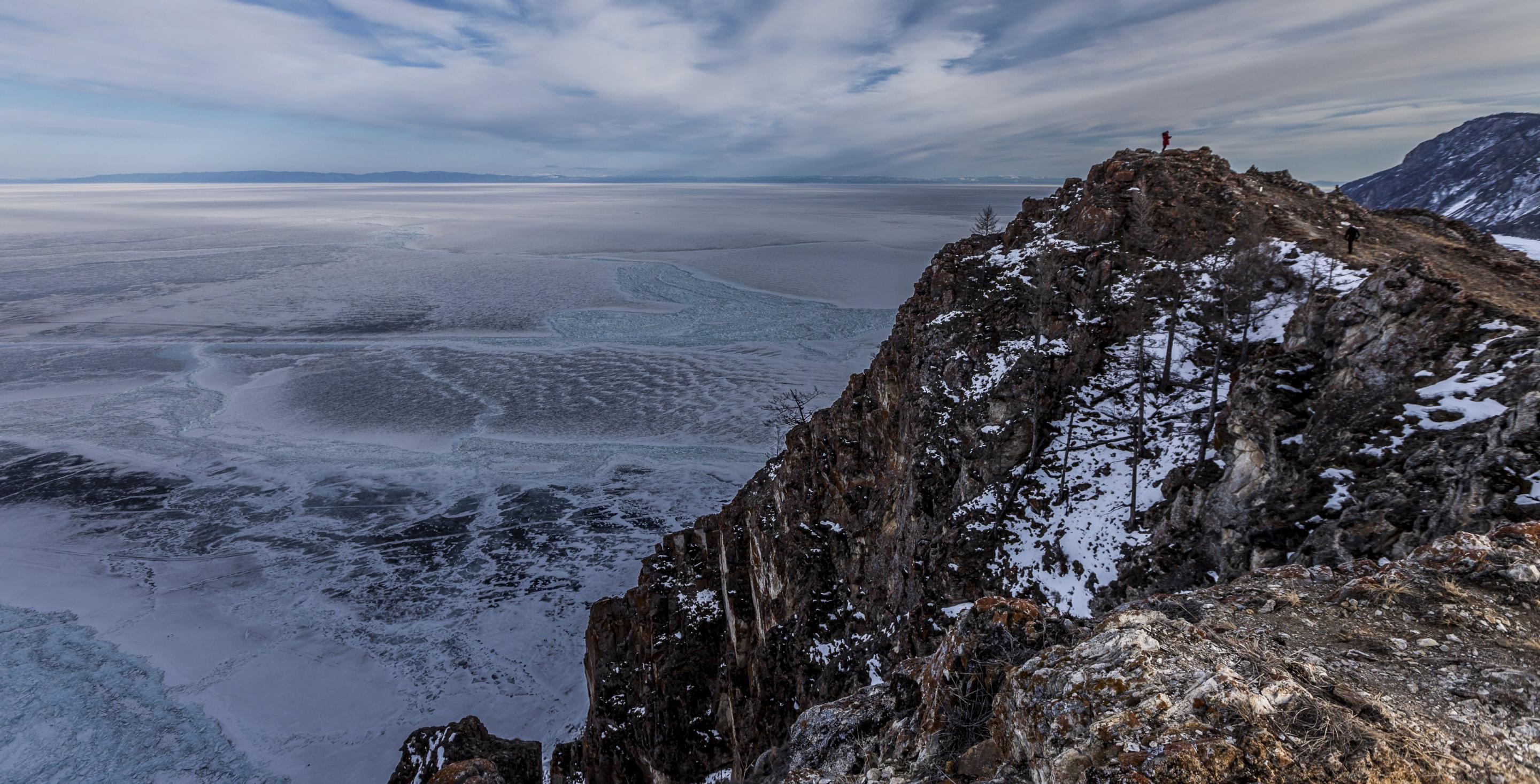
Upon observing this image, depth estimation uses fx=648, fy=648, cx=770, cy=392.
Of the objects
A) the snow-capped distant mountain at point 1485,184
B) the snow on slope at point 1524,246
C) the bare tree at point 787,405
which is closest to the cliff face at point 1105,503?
the snow on slope at point 1524,246

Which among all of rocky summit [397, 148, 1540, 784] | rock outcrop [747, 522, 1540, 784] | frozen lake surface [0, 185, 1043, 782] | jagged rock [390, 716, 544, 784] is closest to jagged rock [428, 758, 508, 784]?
jagged rock [390, 716, 544, 784]

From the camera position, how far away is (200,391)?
5253 centimetres

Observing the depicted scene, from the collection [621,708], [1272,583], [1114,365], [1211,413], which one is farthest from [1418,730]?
[621,708]

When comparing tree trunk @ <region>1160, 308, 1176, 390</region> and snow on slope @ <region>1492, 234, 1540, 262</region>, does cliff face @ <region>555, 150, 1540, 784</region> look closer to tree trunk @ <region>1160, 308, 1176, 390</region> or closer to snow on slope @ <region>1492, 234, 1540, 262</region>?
tree trunk @ <region>1160, 308, 1176, 390</region>

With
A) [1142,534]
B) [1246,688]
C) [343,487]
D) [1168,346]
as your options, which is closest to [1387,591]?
[1246,688]

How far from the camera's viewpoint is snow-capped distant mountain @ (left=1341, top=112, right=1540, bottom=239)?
127 metres

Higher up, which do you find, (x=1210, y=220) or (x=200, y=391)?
(x=1210, y=220)

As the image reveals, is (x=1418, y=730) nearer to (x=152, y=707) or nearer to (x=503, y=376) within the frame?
(x=152, y=707)

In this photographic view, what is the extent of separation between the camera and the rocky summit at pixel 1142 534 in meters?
5.56

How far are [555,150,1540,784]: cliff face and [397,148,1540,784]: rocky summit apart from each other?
A: 0.06 meters

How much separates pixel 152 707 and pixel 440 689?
391 inches

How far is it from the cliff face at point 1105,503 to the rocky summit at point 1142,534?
0.06m

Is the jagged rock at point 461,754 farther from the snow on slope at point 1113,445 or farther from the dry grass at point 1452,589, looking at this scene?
the dry grass at point 1452,589

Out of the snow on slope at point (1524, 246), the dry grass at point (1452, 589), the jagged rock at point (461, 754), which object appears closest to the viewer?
the dry grass at point (1452, 589)
